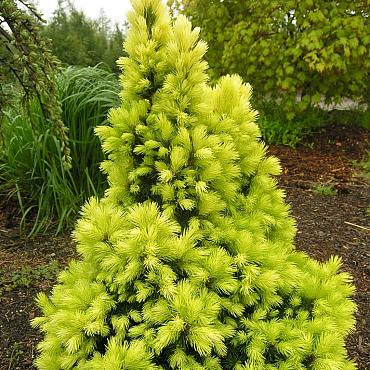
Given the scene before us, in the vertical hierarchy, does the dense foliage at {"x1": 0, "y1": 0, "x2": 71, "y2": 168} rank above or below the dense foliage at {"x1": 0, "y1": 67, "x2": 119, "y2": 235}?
above

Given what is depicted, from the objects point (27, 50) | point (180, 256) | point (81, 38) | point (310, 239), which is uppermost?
point (81, 38)

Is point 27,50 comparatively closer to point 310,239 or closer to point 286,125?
point 310,239

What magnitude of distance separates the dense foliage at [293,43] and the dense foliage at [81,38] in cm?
338

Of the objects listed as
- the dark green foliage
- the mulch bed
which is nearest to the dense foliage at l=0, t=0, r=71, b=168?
the mulch bed

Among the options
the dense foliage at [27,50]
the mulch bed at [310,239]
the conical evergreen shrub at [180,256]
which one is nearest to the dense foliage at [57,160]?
the mulch bed at [310,239]

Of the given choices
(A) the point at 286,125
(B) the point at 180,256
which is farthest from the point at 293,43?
(B) the point at 180,256

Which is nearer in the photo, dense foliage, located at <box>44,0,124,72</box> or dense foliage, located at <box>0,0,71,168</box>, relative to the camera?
dense foliage, located at <box>0,0,71,168</box>

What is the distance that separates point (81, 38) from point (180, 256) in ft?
33.7

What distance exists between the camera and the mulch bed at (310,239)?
2.68m

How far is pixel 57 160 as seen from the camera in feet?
13.5

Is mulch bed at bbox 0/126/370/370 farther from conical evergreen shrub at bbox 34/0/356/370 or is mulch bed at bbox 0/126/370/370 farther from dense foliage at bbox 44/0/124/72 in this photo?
dense foliage at bbox 44/0/124/72

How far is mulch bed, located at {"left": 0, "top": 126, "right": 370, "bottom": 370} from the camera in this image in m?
2.68

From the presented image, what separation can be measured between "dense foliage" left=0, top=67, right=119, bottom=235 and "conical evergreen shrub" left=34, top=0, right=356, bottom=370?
251cm

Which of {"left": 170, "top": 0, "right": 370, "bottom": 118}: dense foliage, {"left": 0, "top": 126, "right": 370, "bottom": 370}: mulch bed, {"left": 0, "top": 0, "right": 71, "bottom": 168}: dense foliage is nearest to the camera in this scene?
{"left": 0, "top": 0, "right": 71, "bottom": 168}: dense foliage
